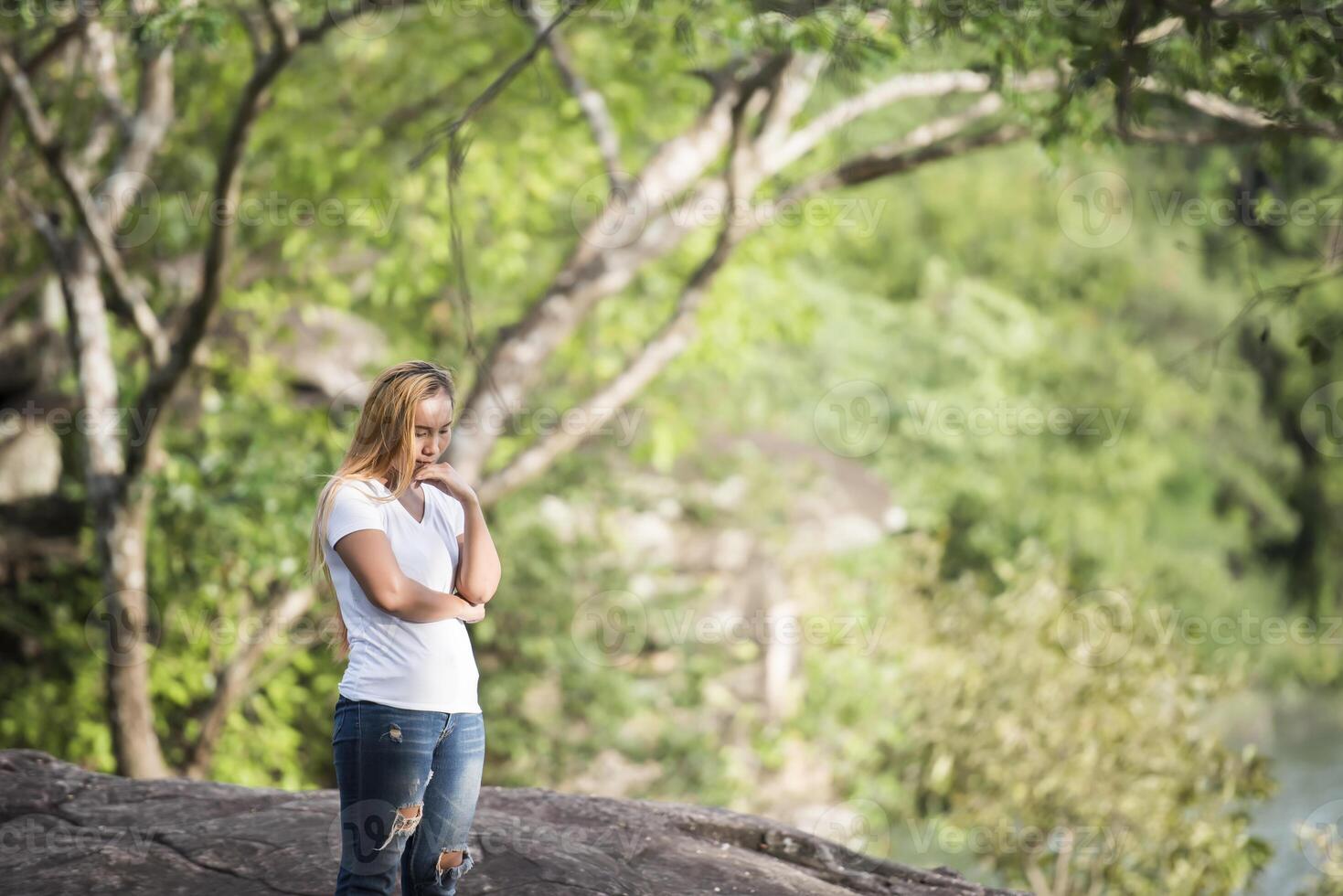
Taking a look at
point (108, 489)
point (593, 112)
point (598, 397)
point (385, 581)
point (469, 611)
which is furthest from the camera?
point (598, 397)

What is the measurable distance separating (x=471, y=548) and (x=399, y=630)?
241 mm

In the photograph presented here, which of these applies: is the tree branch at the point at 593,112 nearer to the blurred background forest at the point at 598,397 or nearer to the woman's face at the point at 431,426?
the blurred background forest at the point at 598,397

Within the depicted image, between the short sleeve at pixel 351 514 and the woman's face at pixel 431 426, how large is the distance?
174 mm

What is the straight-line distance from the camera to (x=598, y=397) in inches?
305

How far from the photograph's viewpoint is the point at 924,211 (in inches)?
922

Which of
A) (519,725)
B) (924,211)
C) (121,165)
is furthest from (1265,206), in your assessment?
(924,211)

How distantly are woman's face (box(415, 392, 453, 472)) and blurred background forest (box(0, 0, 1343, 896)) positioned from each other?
0.78m

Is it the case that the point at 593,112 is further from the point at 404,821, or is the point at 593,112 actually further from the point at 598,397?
the point at 404,821

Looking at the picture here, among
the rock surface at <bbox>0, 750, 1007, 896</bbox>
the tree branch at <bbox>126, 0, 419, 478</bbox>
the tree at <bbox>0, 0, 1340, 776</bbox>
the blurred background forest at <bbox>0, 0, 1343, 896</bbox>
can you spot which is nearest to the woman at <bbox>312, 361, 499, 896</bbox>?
the rock surface at <bbox>0, 750, 1007, 896</bbox>

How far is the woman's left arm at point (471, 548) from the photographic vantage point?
3104mm

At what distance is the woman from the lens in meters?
3.00

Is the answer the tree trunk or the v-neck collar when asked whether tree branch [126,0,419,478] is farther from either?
the v-neck collar

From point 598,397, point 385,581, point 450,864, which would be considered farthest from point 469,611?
point 598,397

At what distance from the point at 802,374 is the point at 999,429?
2856mm
